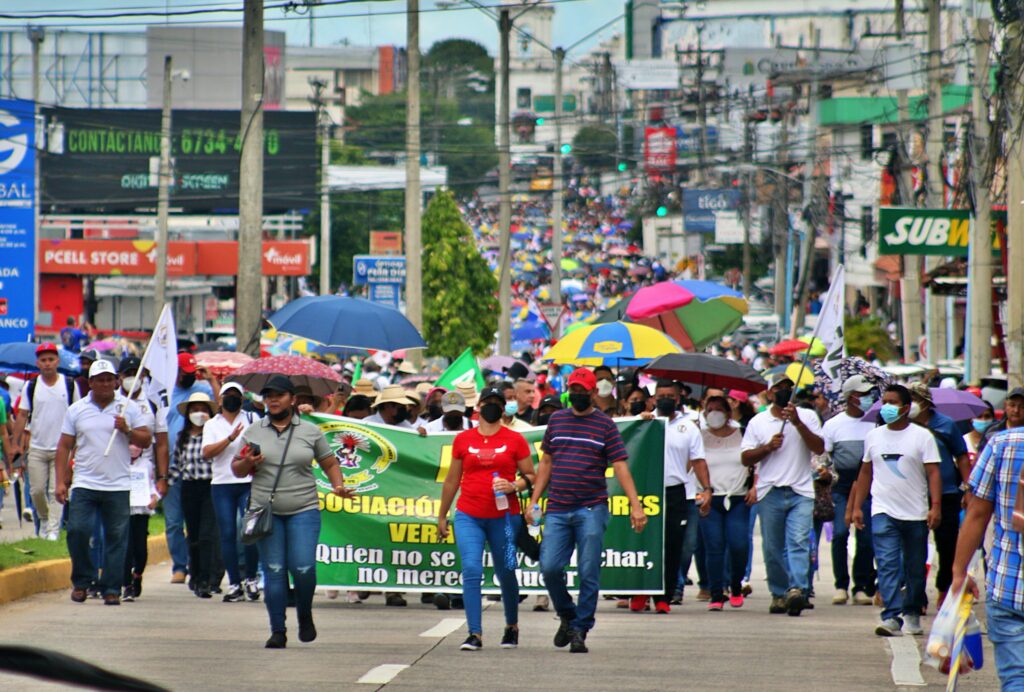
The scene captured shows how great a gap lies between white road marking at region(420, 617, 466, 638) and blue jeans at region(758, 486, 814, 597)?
2.56 meters

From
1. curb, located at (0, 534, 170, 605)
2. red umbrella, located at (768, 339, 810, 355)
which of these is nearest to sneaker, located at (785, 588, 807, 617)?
curb, located at (0, 534, 170, 605)

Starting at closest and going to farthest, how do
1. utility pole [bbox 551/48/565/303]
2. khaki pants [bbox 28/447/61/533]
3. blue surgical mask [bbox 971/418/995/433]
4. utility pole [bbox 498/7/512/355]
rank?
1. blue surgical mask [bbox 971/418/995/433]
2. khaki pants [bbox 28/447/61/533]
3. utility pole [bbox 498/7/512/355]
4. utility pole [bbox 551/48/565/303]

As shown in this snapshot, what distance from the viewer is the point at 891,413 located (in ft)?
40.7

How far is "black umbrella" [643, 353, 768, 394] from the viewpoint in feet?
52.3

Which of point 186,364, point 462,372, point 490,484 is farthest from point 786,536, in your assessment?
point 462,372

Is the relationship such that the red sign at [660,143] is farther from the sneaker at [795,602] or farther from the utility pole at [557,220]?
the sneaker at [795,602]

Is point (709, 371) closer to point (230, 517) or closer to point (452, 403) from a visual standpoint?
point (452, 403)

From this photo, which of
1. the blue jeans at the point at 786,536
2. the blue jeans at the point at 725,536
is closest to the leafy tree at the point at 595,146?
the blue jeans at the point at 725,536

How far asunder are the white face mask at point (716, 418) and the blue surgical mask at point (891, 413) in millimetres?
2244

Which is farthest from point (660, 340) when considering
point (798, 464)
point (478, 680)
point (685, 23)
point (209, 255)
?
point (685, 23)

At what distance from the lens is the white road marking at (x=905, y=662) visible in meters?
10.1

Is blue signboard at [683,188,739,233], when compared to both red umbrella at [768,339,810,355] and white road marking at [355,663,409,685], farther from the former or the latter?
white road marking at [355,663,409,685]

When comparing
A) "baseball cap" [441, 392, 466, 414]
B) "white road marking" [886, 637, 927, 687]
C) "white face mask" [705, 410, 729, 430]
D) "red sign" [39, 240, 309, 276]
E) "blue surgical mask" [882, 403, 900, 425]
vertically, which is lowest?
"white road marking" [886, 637, 927, 687]

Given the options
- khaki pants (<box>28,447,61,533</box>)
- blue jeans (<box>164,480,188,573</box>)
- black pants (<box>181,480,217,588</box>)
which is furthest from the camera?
khaki pants (<box>28,447,61,533</box>)
